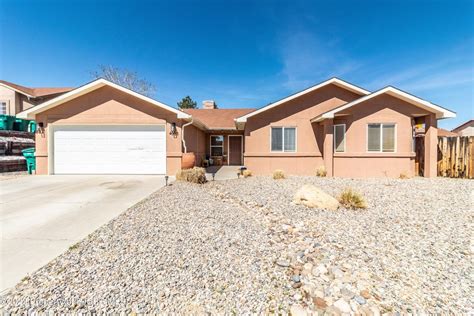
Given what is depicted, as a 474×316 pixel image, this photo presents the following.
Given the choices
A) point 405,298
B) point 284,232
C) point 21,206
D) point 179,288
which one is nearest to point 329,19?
point 284,232

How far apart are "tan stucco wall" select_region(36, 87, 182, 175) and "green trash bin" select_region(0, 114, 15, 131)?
8.84 metres

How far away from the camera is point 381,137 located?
10.1m

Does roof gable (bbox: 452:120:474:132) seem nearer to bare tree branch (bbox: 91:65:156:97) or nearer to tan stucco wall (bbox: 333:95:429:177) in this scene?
tan stucco wall (bbox: 333:95:429:177)

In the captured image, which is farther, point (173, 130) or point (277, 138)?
point (277, 138)

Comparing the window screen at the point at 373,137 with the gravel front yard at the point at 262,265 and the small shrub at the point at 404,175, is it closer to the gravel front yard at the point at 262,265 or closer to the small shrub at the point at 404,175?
the small shrub at the point at 404,175

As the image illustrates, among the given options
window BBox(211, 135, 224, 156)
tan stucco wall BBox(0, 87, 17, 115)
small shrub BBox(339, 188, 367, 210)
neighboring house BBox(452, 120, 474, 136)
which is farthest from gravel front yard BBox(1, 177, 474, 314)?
neighboring house BBox(452, 120, 474, 136)

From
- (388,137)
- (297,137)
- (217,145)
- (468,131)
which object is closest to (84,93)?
(217,145)

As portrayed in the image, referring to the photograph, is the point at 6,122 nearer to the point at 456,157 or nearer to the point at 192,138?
the point at 192,138

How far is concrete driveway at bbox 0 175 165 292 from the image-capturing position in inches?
111

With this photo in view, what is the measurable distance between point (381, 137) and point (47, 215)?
41.9 ft

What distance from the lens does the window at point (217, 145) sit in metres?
17.4

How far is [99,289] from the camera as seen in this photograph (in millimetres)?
2207

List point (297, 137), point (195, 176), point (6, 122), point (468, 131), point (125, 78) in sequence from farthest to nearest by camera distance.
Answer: point (468, 131) < point (125, 78) < point (6, 122) < point (297, 137) < point (195, 176)

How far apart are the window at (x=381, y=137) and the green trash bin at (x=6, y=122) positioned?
24.5 m
